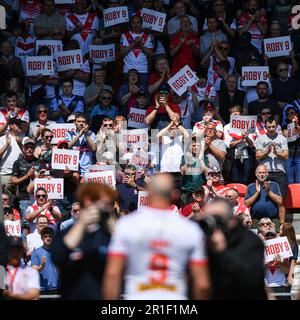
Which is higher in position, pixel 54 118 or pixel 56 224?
pixel 54 118

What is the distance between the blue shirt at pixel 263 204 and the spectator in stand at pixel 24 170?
2.95m

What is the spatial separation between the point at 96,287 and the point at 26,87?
11.0 metres

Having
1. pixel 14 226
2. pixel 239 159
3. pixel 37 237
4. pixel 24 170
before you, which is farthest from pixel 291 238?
pixel 24 170

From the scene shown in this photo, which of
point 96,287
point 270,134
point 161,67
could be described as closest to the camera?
point 96,287

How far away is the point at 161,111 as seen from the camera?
18.9 meters

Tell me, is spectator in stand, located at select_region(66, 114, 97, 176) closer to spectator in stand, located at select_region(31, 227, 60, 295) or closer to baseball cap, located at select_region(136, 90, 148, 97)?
baseball cap, located at select_region(136, 90, 148, 97)

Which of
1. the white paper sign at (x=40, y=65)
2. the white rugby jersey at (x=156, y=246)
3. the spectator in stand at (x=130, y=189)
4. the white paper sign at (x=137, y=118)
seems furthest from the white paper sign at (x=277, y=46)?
the white rugby jersey at (x=156, y=246)

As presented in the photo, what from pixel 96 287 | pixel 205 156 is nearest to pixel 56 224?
pixel 205 156

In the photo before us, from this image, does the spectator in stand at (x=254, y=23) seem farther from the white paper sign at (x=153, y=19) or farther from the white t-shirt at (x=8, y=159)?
the white t-shirt at (x=8, y=159)

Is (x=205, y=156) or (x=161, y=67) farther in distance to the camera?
(x=161, y=67)

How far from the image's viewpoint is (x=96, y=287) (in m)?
9.48

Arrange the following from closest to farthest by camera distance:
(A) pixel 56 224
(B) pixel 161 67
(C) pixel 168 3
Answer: (A) pixel 56 224, (B) pixel 161 67, (C) pixel 168 3

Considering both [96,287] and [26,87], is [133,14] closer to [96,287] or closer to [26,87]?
[26,87]

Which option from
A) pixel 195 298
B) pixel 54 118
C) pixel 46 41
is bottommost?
pixel 195 298
